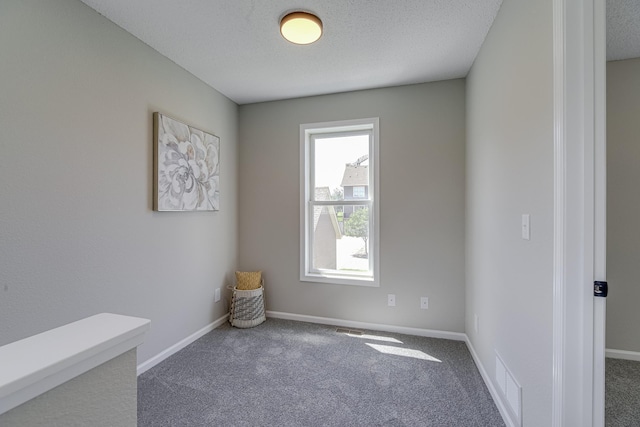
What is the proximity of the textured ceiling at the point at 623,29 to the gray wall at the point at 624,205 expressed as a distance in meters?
0.12

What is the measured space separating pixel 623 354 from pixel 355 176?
2.62 meters

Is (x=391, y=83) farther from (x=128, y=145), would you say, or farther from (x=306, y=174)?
(x=128, y=145)

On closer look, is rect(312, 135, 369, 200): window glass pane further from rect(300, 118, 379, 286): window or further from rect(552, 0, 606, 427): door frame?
rect(552, 0, 606, 427): door frame

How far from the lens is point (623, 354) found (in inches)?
86.8

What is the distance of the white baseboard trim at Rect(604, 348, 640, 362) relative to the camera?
7.15 ft

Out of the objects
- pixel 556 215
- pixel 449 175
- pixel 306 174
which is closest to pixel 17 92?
pixel 306 174

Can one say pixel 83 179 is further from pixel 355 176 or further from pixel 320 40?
pixel 355 176

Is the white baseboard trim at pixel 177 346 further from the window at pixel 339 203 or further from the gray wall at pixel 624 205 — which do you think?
the gray wall at pixel 624 205

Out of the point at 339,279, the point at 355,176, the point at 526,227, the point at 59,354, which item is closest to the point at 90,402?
the point at 59,354

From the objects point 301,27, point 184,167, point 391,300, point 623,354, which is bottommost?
point 623,354

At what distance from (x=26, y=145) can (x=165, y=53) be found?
1.26 meters

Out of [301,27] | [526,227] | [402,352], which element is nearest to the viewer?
[526,227]

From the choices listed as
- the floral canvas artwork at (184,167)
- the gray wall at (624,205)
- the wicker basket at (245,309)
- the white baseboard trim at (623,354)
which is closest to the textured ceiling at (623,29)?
the gray wall at (624,205)

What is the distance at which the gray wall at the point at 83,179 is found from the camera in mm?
1437
